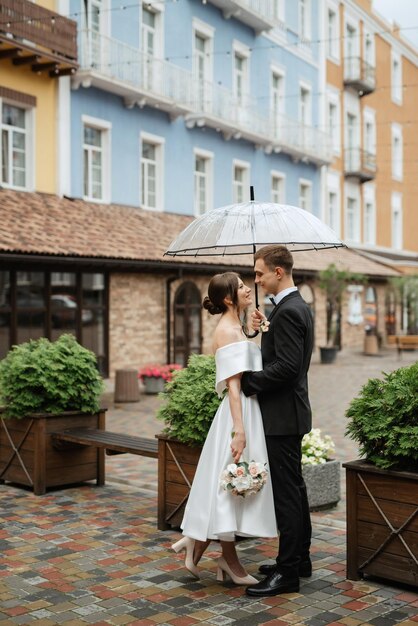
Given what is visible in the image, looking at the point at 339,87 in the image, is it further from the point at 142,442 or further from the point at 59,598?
the point at 59,598

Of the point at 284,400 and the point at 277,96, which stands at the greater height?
the point at 277,96

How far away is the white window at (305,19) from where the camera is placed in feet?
96.3

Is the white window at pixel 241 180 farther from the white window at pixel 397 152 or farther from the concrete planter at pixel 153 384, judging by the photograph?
the white window at pixel 397 152

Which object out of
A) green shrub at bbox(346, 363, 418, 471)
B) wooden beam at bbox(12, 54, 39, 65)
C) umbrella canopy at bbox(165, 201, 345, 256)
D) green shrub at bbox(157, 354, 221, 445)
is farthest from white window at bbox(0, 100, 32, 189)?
green shrub at bbox(346, 363, 418, 471)

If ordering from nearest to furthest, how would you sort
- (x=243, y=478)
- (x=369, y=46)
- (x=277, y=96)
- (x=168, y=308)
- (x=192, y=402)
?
(x=243, y=478)
(x=192, y=402)
(x=168, y=308)
(x=277, y=96)
(x=369, y=46)

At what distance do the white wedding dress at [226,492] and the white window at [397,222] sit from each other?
33.7 m

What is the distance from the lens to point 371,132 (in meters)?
35.1

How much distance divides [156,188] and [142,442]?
49.3 feet

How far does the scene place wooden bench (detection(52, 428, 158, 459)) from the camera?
22.4 ft

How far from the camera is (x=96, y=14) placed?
19125 millimetres

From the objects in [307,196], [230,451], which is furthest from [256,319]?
[307,196]

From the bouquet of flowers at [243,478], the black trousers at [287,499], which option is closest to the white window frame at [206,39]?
the black trousers at [287,499]

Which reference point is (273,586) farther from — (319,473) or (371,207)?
(371,207)

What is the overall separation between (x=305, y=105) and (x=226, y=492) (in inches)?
1027
